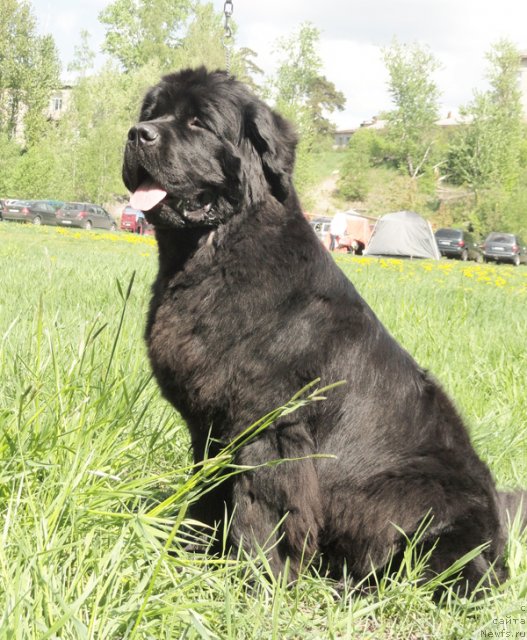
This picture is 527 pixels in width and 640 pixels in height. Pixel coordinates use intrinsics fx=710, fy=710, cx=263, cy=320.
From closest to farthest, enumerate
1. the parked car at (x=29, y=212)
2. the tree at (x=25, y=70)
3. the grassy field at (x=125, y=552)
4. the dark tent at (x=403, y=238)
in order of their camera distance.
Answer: the grassy field at (x=125, y=552) < the dark tent at (x=403, y=238) < the parked car at (x=29, y=212) < the tree at (x=25, y=70)

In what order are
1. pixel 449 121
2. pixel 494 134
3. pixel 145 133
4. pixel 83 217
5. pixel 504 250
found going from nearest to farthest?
1. pixel 145 133
2. pixel 83 217
3. pixel 504 250
4. pixel 494 134
5. pixel 449 121

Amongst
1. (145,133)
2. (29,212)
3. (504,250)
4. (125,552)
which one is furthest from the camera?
(504,250)

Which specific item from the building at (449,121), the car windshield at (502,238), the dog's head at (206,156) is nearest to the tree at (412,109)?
the building at (449,121)

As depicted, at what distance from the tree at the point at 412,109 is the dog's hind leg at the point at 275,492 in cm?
5925

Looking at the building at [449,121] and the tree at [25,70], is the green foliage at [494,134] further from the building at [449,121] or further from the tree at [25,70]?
the tree at [25,70]

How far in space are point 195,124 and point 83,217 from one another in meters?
35.5

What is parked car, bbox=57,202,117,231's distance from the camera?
36562 mm

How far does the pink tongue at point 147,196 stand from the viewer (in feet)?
8.77

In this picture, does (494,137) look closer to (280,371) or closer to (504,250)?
(504,250)

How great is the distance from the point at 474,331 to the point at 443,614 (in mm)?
3591

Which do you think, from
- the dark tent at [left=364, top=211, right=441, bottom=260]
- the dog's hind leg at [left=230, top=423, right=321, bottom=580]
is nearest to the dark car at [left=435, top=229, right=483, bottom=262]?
the dark tent at [left=364, top=211, right=441, bottom=260]

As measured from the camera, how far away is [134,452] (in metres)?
2.84

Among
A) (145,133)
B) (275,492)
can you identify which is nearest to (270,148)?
(145,133)

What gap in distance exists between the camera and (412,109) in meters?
59.9
